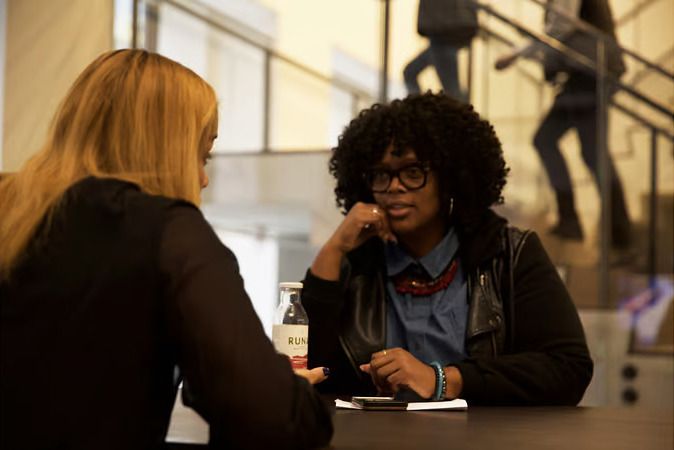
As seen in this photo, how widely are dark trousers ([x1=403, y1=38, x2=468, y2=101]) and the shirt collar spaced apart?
7.76 ft

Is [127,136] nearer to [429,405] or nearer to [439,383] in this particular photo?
[429,405]

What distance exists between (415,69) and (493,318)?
2612 millimetres

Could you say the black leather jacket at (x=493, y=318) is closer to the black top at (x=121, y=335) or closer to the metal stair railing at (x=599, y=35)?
the black top at (x=121, y=335)

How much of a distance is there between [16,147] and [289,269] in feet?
5.53

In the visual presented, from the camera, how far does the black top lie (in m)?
1.28

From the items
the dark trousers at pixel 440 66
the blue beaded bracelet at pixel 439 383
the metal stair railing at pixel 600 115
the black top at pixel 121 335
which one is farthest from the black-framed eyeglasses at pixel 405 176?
the metal stair railing at pixel 600 115

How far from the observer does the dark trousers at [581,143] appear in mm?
4805

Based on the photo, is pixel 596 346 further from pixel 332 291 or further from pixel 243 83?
pixel 332 291

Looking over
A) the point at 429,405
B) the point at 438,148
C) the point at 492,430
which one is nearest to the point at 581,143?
the point at 438,148

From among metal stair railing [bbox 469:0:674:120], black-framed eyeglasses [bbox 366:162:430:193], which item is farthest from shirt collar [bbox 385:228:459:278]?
metal stair railing [bbox 469:0:674:120]

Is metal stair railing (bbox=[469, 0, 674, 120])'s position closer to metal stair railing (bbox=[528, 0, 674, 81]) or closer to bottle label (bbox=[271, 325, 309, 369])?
metal stair railing (bbox=[528, 0, 674, 81])

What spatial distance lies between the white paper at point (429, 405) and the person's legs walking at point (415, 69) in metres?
2.93

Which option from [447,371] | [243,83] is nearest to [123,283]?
[447,371]

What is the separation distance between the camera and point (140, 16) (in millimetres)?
4852
